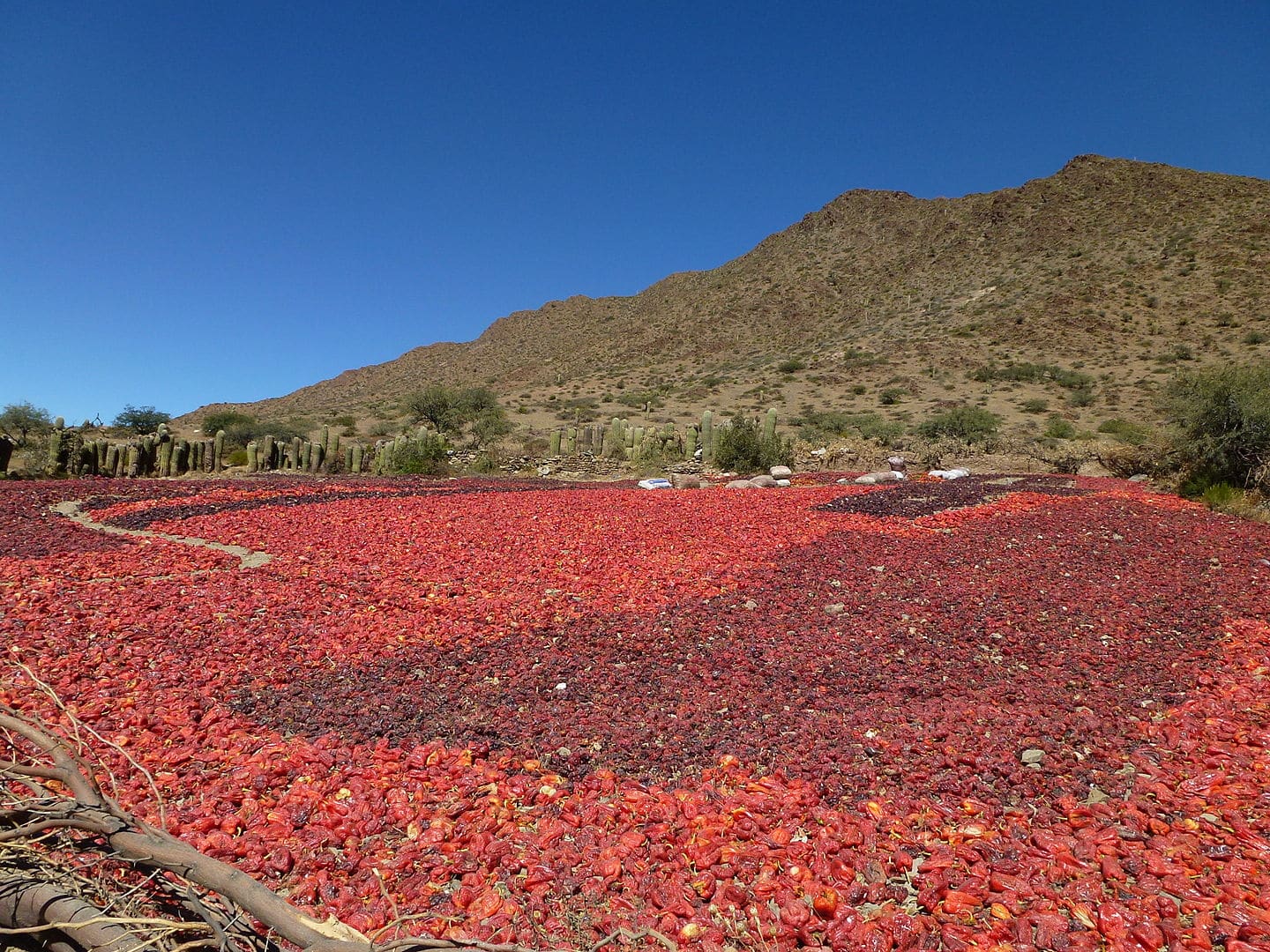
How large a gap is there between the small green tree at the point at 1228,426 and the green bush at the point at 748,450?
9.47 metres

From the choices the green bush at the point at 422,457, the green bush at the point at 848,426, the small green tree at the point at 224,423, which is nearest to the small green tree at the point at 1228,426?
the green bush at the point at 848,426

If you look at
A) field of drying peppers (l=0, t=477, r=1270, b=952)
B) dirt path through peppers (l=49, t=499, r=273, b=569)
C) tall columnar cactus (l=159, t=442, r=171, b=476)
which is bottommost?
field of drying peppers (l=0, t=477, r=1270, b=952)

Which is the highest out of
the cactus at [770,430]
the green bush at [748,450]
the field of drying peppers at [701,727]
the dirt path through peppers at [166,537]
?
the cactus at [770,430]

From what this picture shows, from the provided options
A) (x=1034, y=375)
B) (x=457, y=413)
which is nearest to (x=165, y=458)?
(x=457, y=413)

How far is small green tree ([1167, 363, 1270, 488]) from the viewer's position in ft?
39.5

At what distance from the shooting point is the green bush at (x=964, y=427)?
24.6 m

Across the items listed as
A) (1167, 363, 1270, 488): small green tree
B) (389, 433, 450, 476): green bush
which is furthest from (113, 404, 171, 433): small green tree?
(1167, 363, 1270, 488): small green tree

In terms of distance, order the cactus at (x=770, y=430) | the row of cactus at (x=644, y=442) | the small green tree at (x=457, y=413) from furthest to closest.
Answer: the small green tree at (x=457, y=413) < the row of cactus at (x=644, y=442) < the cactus at (x=770, y=430)

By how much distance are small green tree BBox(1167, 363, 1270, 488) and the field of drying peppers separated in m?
6.38

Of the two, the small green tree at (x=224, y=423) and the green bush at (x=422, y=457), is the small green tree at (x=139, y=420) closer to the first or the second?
the small green tree at (x=224, y=423)

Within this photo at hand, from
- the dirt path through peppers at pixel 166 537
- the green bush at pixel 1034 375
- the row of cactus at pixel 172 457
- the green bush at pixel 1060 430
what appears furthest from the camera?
the green bush at pixel 1034 375

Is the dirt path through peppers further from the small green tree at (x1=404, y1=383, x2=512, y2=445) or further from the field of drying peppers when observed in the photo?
the small green tree at (x1=404, y1=383, x2=512, y2=445)

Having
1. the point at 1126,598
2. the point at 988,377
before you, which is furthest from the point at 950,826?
the point at 988,377

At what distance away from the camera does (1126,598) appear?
5.82 metres
